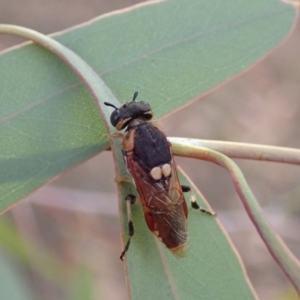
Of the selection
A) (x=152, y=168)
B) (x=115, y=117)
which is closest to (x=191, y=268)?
(x=152, y=168)

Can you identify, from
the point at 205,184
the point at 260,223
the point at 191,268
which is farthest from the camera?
the point at 205,184

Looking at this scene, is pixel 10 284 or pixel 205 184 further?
pixel 205 184

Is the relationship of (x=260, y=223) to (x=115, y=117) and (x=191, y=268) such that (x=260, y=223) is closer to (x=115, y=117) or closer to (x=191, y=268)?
Answer: (x=191, y=268)

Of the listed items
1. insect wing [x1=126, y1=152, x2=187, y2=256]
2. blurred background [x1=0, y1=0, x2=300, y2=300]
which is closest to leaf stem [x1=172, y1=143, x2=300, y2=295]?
insect wing [x1=126, y1=152, x2=187, y2=256]

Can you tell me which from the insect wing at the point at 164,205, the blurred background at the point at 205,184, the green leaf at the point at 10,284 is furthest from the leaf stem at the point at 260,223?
the blurred background at the point at 205,184

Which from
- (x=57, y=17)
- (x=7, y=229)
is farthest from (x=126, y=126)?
(x=57, y=17)

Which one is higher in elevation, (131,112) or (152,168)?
(131,112)

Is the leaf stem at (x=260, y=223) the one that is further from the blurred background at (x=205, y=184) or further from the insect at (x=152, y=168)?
the blurred background at (x=205, y=184)
